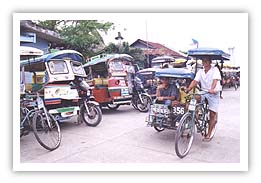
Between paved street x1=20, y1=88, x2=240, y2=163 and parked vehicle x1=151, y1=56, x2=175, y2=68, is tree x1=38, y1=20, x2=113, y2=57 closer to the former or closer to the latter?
paved street x1=20, y1=88, x2=240, y2=163

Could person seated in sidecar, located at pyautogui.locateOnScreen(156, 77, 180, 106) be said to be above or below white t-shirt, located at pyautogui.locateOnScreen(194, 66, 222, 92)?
below

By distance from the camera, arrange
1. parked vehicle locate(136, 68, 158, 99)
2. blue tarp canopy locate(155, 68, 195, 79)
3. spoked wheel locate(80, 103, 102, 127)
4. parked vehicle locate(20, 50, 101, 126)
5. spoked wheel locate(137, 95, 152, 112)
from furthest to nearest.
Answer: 1. parked vehicle locate(136, 68, 158, 99)
2. spoked wheel locate(137, 95, 152, 112)
3. spoked wheel locate(80, 103, 102, 127)
4. parked vehicle locate(20, 50, 101, 126)
5. blue tarp canopy locate(155, 68, 195, 79)

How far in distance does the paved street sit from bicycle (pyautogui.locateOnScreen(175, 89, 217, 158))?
11cm

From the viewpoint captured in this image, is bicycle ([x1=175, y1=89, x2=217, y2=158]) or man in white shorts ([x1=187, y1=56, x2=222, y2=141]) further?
man in white shorts ([x1=187, y1=56, x2=222, y2=141])

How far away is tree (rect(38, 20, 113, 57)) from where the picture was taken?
3.90 meters

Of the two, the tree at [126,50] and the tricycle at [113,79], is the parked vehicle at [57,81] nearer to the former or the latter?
the tree at [126,50]

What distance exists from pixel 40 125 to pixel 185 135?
1.84 m

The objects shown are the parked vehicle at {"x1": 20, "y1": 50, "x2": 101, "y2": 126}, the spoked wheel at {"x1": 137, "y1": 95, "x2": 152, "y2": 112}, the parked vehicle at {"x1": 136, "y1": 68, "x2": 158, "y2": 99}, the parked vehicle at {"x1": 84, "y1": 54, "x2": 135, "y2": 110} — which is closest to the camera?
the parked vehicle at {"x1": 20, "y1": 50, "x2": 101, "y2": 126}

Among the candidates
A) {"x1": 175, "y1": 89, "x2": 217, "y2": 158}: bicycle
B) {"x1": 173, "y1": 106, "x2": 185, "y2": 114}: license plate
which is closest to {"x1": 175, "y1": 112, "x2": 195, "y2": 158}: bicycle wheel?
{"x1": 175, "y1": 89, "x2": 217, "y2": 158}: bicycle

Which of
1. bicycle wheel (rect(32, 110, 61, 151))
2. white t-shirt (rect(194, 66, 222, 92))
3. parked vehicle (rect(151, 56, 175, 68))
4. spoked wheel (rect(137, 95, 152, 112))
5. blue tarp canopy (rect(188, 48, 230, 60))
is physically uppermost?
parked vehicle (rect(151, 56, 175, 68))

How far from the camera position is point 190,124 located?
3.50 meters

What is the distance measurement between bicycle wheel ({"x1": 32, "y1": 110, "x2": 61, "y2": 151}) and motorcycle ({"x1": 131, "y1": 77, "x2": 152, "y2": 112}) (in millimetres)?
2648
